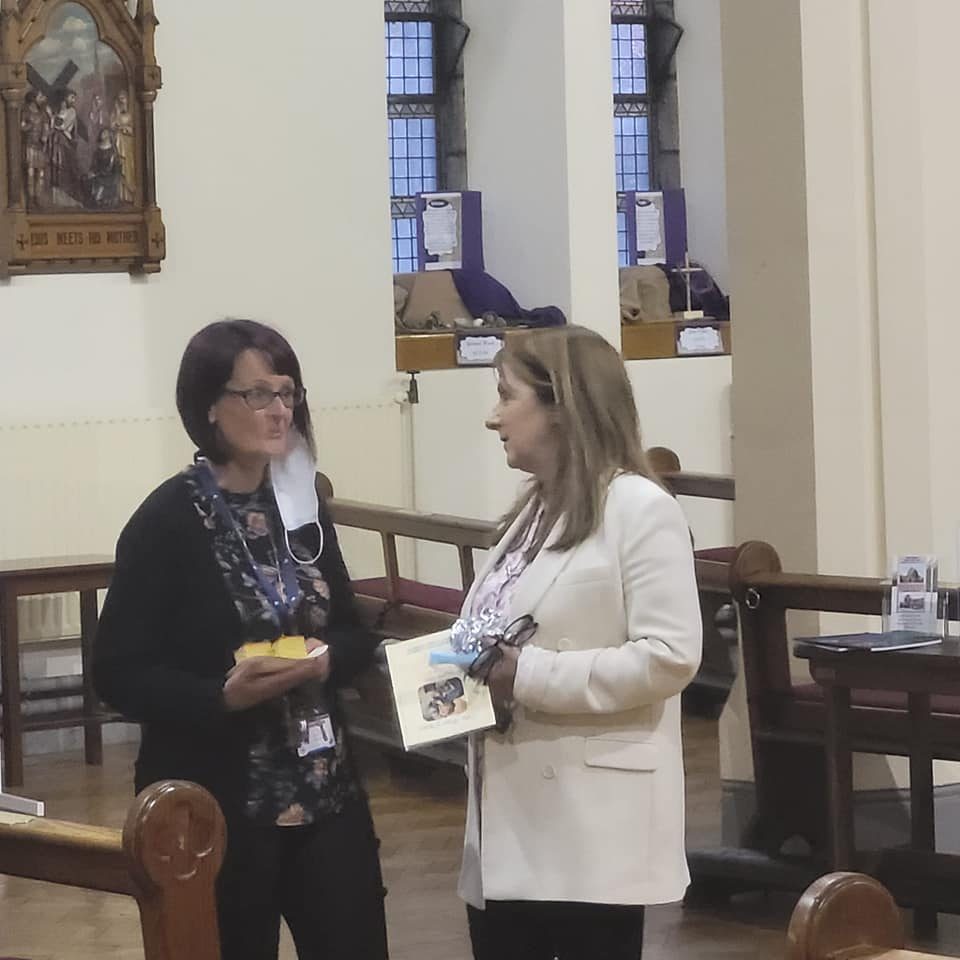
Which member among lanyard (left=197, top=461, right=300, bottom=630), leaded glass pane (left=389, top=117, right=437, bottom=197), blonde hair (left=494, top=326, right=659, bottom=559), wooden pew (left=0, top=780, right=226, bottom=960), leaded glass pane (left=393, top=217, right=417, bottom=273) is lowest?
wooden pew (left=0, top=780, right=226, bottom=960)

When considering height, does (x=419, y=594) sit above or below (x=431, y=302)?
below

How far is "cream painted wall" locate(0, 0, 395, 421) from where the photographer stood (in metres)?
9.39

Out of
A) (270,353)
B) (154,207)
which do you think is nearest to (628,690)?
(270,353)

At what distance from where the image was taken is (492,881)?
3.55m

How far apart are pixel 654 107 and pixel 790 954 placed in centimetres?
1144

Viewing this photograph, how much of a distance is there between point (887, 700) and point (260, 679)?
2.78 meters

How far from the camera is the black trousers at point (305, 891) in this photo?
3.41 meters

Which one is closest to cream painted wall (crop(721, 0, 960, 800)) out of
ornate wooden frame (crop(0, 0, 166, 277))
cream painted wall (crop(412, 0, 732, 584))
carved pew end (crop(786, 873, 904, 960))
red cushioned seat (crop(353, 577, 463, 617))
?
red cushioned seat (crop(353, 577, 463, 617))

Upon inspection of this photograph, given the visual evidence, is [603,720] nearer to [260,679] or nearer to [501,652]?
[501,652]

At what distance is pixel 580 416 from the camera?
3537 mm

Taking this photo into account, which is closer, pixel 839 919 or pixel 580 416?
A: pixel 839 919

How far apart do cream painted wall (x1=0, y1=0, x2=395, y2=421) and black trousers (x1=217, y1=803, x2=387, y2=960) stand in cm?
617

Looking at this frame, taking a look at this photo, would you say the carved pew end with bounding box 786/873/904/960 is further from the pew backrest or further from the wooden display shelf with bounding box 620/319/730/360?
the wooden display shelf with bounding box 620/319/730/360

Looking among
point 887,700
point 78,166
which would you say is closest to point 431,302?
point 78,166
